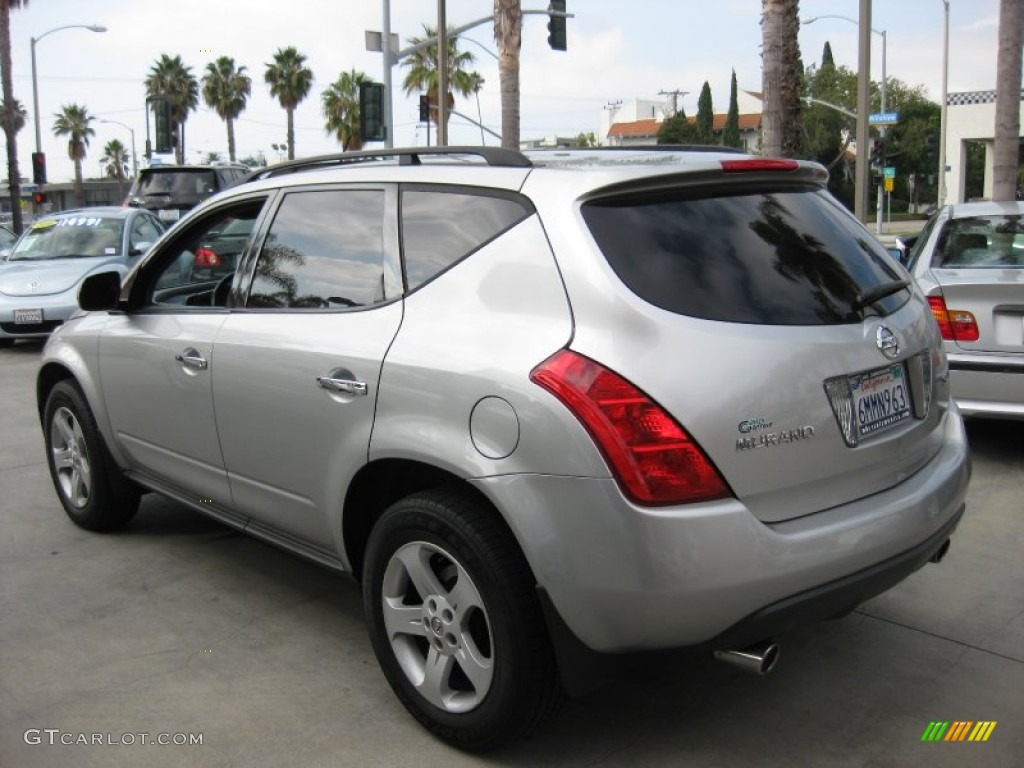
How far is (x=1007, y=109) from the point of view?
13727 millimetres

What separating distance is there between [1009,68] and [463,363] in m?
13.3

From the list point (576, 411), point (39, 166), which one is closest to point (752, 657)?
point (576, 411)

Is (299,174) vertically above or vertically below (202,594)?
above

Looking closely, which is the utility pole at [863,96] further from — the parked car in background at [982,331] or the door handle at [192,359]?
the door handle at [192,359]

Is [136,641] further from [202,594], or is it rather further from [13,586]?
[13,586]

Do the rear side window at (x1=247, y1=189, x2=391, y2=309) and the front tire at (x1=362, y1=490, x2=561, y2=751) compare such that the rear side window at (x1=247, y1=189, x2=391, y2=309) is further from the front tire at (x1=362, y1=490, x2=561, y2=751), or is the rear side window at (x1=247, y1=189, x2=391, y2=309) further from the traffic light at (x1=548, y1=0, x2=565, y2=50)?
the traffic light at (x1=548, y1=0, x2=565, y2=50)

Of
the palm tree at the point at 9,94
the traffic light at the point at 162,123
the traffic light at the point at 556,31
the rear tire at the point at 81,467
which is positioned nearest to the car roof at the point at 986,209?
the rear tire at the point at 81,467

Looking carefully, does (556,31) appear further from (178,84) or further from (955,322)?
(178,84)

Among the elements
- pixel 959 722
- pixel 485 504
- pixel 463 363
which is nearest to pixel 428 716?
pixel 485 504

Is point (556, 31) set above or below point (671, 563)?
above

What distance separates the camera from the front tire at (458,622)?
275cm

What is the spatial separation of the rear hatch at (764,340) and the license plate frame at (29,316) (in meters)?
10.2

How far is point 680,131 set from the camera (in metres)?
78.1

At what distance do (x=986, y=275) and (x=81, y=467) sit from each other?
512cm
